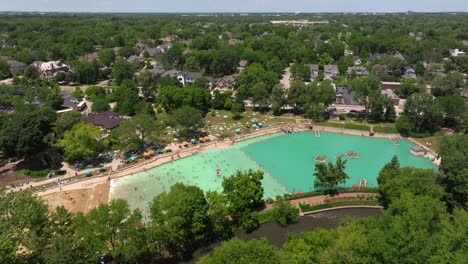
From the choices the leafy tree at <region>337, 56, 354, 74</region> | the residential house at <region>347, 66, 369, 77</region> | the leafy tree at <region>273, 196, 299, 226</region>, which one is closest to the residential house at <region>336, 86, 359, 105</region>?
the residential house at <region>347, 66, 369, 77</region>

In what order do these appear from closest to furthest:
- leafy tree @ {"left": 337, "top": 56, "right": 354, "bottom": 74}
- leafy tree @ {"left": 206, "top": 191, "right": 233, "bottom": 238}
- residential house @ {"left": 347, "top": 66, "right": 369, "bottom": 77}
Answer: leafy tree @ {"left": 206, "top": 191, "right": 233, "bottom": 238} < residential house @ {"left": 347, "top": 66, "right": 369, "bottom": 77} < leafy tree @ {"left": 337, "top": 56, "right": 354, "bottom": 74}

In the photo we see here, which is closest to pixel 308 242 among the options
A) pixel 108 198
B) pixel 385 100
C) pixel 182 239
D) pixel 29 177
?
pixel 182 239

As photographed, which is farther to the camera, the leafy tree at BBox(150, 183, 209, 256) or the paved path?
the paved path

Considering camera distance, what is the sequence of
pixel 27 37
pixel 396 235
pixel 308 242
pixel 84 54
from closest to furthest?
pixel 396 235 < pixel 308 242 < pixel 84 54 < pixel 27 37

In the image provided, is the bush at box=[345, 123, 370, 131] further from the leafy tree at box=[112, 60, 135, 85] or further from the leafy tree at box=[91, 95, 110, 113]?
the leafy tree at box=[112, 60, 135, 85]

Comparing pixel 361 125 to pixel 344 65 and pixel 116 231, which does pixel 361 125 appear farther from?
pixel 116 231

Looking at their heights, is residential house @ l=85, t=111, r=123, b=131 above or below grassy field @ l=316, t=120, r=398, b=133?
above

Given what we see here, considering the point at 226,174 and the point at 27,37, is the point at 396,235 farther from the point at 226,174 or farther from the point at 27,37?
the point at 27,37
